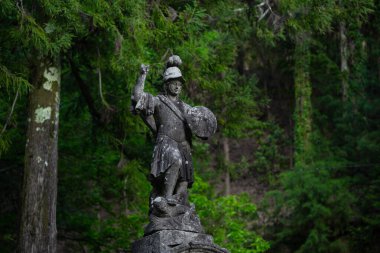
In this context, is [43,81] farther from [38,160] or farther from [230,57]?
[230,57]

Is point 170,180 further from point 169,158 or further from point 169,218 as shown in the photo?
point 169,218

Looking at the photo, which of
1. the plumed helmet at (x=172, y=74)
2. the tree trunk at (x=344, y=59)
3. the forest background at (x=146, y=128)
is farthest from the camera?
the tree trunk at (x=344, y=59)

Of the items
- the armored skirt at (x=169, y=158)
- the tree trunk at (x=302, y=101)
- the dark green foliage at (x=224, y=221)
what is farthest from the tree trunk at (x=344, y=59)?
the armored skirt at (x=169, y=158)

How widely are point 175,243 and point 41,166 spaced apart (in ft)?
17.0

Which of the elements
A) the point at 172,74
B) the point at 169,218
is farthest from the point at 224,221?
the point at 169,218

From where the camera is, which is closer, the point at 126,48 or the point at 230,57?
the point at 126,48

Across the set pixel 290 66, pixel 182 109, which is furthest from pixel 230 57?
pixel 290 66

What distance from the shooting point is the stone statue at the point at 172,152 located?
837 centimetres

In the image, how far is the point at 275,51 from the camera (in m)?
32.0

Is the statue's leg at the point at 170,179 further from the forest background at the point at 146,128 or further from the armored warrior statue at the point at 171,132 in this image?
the forest background at the point at 146,128

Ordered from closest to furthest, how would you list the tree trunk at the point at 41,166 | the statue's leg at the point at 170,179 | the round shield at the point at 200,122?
the statue's leg at the point at 170,179 → the round shield at the point at 200,122 → the tree trunk at the point at 41,166

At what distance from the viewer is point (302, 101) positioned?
2755cm

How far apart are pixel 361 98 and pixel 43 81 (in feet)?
46.5

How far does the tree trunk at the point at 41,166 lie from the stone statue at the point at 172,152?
14.0 ft
